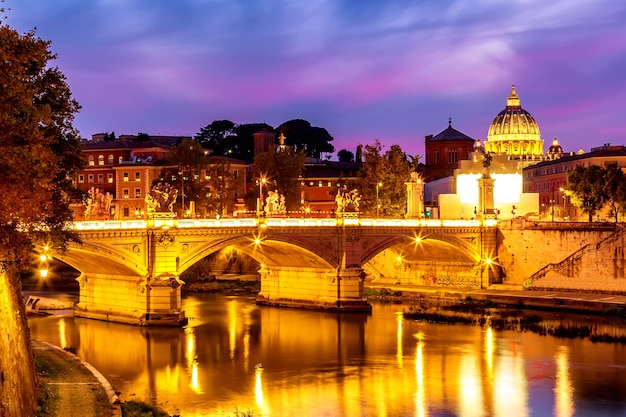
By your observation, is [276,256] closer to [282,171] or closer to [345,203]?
[345,203]

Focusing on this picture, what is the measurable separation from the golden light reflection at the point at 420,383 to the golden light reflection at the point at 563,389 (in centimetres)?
506

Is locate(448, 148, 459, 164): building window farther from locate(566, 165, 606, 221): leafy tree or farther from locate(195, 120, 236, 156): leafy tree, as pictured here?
locate(566, 165, 606, 221): leafy tree

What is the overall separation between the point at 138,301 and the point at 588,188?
4275cm

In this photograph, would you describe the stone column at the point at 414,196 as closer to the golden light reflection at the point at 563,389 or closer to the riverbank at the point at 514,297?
the riverbank at the point at 514,297

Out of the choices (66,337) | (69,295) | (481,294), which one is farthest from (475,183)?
(66,337)

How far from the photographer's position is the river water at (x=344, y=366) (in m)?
38.4

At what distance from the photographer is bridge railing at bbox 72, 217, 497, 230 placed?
178ft

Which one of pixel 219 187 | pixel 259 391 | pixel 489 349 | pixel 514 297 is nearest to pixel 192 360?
pixel 259 391

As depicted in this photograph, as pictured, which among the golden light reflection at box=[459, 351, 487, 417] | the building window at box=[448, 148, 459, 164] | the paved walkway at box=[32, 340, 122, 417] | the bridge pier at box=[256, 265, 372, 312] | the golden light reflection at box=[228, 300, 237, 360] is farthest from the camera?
the building window at box=[448, 148, 459, 164]

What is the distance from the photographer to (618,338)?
5391 cm

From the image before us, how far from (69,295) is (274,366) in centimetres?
3040

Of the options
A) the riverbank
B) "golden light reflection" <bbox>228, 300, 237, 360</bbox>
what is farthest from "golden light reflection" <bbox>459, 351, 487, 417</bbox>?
the riverbank

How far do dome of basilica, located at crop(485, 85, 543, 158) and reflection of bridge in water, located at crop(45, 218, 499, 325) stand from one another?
318ft

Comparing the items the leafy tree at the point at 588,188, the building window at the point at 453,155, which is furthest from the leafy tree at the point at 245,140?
the leafy tree at the point at 588,188
